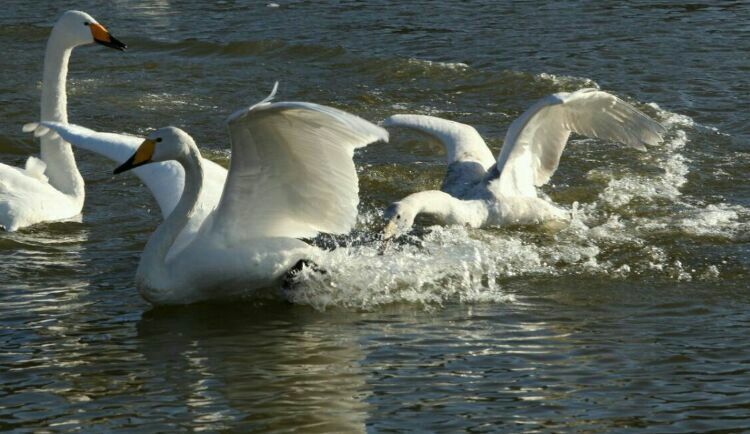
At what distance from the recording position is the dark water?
6.21 m

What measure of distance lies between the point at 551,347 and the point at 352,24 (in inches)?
412

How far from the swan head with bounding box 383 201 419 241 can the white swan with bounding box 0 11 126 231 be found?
2600 millimetres

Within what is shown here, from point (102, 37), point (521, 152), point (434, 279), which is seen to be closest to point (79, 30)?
point (102, 37)

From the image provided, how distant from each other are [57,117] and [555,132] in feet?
12.6

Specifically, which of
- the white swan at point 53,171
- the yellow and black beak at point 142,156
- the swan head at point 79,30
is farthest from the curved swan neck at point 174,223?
the swan head at point 79,30

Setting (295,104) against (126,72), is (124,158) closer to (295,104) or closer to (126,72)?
(295,104)

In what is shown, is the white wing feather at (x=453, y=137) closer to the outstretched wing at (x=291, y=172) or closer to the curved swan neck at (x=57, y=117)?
the curved swan neck at (x=57, y=117)

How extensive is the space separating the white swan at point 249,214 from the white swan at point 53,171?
87.1 inches

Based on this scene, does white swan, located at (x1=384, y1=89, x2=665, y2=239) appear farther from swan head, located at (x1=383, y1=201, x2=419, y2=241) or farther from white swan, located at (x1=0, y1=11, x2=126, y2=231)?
white swan, located at (x1=0, y1=11, x2=126, y2=231)

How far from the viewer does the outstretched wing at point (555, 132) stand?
10211mm

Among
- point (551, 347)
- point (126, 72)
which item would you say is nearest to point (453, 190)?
point (551, 347)

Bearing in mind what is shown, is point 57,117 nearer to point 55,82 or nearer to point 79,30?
point 55,82

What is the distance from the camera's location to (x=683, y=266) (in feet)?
28.1

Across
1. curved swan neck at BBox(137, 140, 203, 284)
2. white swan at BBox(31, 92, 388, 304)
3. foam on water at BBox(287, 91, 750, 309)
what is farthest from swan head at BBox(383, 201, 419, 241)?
curved swan neck at BBox(137, 140, 203, 284)
